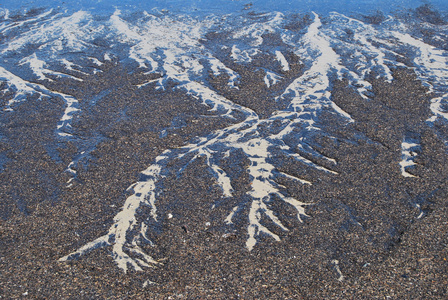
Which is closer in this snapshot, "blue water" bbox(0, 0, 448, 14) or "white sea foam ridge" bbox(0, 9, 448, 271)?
"white sea foam ridge" bbox(0, 9, 448, 271)

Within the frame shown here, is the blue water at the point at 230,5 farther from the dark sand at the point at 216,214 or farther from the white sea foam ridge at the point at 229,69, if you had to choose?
the dark sand at the point at 216,214

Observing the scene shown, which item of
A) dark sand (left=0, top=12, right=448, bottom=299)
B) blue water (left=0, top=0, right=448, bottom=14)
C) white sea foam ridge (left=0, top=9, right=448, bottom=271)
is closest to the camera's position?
dark sand (left=0, top=12, right=448, bottom=299)

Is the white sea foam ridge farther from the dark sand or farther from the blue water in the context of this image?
the blue water

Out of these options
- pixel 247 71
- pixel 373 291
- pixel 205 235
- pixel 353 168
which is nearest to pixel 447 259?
pixel 373 291

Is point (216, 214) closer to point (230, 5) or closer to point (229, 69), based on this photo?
point (229, 69)

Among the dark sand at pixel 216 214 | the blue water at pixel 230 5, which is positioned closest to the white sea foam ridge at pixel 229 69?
the dark sand at pixel 216 214

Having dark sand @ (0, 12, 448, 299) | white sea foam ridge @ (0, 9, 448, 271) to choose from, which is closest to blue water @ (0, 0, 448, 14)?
white sea foam ridge @ (0, 9, 448, 271)

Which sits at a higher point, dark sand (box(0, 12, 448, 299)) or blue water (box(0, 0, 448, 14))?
dark sand (box(0, 12, 448, 299))

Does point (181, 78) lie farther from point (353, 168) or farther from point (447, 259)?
point (447, 259)
